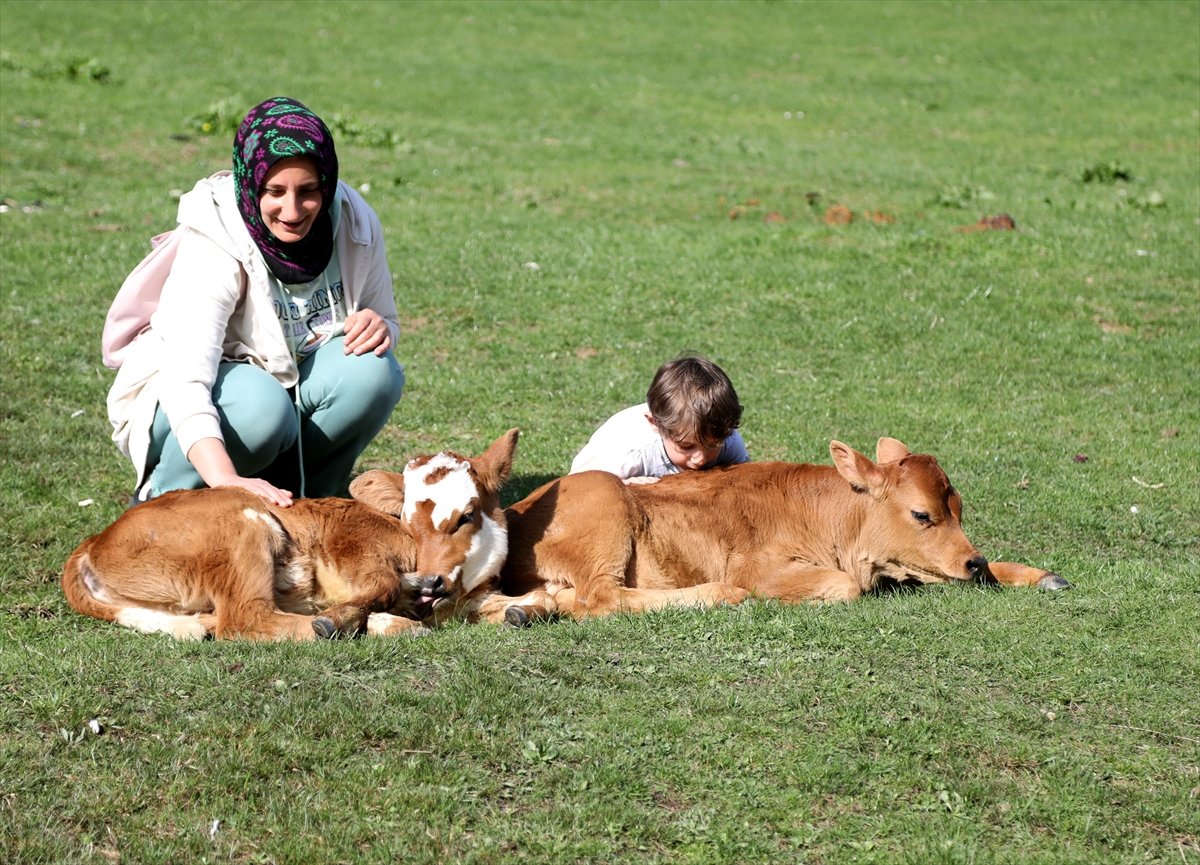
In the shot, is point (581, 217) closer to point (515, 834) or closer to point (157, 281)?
point (157, 281)

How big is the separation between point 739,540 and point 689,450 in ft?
2.40

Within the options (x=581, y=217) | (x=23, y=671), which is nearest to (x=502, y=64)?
(x=581, y=217)

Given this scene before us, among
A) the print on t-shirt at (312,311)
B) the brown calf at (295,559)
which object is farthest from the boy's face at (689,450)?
the print on t-shirt at (312,311)

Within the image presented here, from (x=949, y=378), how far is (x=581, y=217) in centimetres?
658

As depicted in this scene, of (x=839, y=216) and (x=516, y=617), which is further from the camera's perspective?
(x=839, y=216)

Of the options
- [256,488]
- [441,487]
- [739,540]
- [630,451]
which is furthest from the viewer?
[630,451]

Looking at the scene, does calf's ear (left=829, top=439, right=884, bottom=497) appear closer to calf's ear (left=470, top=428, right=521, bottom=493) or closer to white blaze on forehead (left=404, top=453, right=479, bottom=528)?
calf's ear (left=470, top=428, right=521, bottom=493)

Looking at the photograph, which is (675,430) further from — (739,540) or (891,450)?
(891,450)

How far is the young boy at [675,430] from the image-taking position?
769 cm

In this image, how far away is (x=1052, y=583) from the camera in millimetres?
7270

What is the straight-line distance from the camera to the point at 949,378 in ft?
39.8

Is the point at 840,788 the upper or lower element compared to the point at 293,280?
lower

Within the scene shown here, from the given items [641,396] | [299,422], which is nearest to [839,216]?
[641,396]

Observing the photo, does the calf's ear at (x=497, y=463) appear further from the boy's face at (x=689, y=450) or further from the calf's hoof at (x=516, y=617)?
the boy's face at (x=689, y=450)
